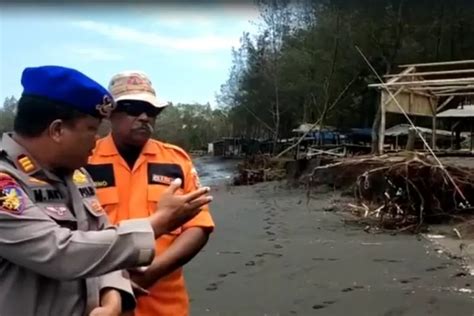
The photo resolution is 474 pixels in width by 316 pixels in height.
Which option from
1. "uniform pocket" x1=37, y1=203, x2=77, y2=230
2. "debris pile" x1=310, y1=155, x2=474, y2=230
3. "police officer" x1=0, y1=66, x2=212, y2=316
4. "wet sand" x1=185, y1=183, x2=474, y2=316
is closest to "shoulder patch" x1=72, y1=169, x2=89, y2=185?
"police officer" x1=0, y1=66, x2=212, y2=316

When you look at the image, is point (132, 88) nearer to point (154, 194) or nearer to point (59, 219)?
point (154, 194)

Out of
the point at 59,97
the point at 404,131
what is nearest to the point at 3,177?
the point at 59,97

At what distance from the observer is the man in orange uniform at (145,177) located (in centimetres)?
238

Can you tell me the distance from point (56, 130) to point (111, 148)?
0.97 meters

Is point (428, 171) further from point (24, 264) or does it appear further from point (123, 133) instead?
point (24, 264)

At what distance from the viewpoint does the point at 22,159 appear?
5.15 feet

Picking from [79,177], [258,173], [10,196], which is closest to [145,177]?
[79,177]

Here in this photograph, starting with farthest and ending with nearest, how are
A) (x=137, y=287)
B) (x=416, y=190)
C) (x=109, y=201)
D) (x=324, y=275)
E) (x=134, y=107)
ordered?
1. (x=416, y=190)
2. (x=324, y=275)
3. (x=134, y=107)
4. (x=109, y=201)
5. (x=137, y=287)

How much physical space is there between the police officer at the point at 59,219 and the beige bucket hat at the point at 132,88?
797mm

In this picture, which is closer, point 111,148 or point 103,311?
point 103,311

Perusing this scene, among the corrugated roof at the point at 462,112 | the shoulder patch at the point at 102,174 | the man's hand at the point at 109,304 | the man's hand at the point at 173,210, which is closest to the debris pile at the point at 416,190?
the shoulder patch at the point at 102,174

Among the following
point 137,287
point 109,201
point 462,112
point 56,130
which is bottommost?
point 137,287

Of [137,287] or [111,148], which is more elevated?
[111,148]

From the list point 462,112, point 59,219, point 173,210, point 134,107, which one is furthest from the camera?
point 462,112
